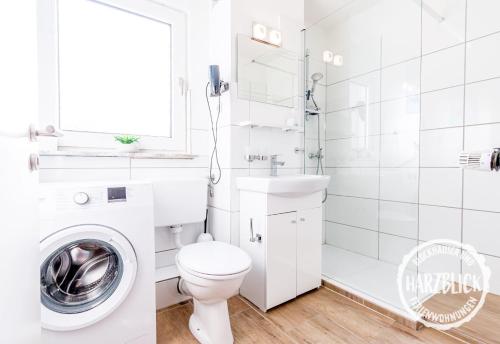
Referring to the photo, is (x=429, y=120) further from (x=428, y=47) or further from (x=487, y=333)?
(x=487, y=333)

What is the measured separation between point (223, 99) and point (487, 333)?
2.05m

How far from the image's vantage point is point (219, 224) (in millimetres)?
1865

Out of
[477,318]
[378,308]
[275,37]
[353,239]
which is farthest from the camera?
[353,239]

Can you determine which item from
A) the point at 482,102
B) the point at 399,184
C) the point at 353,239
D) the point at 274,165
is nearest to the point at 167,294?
the point at 274,165

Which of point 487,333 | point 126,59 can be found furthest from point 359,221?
point 126,59

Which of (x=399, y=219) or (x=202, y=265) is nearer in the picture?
(x=202, y=265)

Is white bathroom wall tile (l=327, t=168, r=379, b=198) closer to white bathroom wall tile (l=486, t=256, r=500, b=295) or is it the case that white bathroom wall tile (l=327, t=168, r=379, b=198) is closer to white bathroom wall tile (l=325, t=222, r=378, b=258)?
white bathroom wall tile (l=325, t=222, r=378, b=258)

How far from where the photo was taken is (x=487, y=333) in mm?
1298

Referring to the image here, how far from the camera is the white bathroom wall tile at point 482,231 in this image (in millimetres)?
1634

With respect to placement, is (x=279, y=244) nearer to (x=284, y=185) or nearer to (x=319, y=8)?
(x=284, y=185)

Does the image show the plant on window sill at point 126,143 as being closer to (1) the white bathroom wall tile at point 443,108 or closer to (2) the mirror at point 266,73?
(2) the mirror at point 266,73

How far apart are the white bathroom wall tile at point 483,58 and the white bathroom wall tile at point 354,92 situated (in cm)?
59

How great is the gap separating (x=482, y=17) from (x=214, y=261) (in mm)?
2309

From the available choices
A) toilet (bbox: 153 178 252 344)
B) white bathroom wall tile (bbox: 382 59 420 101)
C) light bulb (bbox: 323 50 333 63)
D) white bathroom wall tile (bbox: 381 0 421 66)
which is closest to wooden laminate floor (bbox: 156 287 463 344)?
toilet (bbox: 153 178 252 344)
